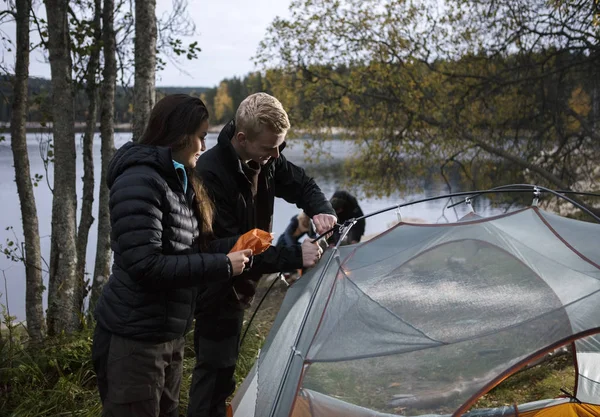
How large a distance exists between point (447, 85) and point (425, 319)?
8.29 metres

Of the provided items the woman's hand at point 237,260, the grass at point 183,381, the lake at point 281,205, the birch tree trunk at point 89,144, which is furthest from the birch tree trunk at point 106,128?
the woman's hand at point 237,260

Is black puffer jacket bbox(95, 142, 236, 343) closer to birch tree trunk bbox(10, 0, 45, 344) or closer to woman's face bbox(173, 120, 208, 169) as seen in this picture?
woman's face bbox(173, 120, 208, 169)

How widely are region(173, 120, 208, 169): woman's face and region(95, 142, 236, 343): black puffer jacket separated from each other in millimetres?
87

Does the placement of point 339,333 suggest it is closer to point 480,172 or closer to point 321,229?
point 321,229

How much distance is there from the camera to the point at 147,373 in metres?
1.99

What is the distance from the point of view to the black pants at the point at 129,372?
196cm

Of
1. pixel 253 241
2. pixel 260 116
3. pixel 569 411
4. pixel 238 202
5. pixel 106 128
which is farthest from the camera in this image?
pixel 106 128

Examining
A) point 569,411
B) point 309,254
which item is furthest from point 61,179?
point 569,411

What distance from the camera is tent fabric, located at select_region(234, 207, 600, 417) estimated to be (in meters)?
2.21

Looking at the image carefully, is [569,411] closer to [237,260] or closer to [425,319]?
[425,319]

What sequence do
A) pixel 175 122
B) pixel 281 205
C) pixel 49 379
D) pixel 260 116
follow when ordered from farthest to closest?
pixel 281 205, pixel 49 379, pixel 260 116, pixel 175 122

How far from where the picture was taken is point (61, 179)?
4.49m

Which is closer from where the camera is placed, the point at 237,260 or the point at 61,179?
the point at 237,260

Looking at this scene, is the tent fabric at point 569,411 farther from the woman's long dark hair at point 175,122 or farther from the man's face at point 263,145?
the woman's long dark hair at point 175,122
